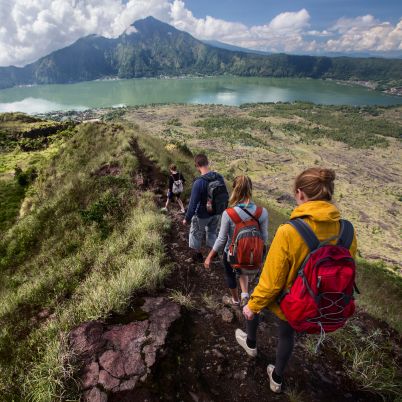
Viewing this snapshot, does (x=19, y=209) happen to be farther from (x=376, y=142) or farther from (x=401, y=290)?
(x=376, y=142)

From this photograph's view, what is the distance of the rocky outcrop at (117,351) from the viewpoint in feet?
9.44

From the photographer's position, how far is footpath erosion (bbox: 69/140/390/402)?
9.64 ft

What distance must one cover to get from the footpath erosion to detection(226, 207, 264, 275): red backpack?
40.3 inches

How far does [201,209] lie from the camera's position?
4.89 meters

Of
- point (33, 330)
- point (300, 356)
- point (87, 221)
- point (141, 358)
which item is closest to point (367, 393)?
point (300, 356)

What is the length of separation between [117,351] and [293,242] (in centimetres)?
233

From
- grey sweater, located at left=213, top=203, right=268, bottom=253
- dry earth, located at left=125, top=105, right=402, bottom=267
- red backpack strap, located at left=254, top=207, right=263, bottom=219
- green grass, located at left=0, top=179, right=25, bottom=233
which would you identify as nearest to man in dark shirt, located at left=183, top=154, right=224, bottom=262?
grey sweater, located at left=213, top=203, right=268, bottom=253

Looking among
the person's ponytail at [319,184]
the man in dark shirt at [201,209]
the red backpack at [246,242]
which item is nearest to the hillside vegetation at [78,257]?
the man in dark shirt at [201,209]

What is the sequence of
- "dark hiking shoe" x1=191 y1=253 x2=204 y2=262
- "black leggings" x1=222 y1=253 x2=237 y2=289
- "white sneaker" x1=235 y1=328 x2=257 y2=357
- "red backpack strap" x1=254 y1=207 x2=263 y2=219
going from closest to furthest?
"white sneaker" x1=235 y1=328 x2=257 y2=357
"red backpack strap" x1=254 y1=207 x2=263 y2=219
"black leggings" x1=222 y1=253 x2=237 y2=289
"dark hiking shoe" x1=191 y1=253 x2=204 y2=262

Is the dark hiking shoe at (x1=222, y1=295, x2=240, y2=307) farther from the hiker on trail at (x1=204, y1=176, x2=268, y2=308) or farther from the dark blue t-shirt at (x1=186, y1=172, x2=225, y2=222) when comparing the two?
the dark blue t-shirt at (x1=186, y1=172, x2=225, y2=222)

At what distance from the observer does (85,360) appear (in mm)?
3094

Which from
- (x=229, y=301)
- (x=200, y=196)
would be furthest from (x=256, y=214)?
(x=229, y=301)

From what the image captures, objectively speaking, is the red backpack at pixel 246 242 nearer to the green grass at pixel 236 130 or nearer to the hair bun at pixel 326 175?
the hair bun at pixel 326 175

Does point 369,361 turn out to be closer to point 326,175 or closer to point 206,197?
point 326,175
